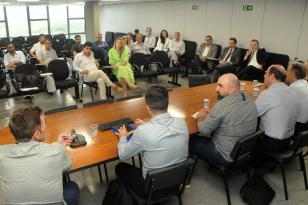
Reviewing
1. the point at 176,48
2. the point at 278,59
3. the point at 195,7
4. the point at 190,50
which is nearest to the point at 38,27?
the point at 176,48

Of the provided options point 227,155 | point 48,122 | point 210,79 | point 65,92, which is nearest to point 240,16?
point 210,79

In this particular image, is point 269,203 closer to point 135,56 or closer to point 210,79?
point 210,79

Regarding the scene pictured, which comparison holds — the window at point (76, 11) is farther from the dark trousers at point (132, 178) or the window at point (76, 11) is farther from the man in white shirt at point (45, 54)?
the dark trousers at point (132, 178)

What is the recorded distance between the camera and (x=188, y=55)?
8.73 m

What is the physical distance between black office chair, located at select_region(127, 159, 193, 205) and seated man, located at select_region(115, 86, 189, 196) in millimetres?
88

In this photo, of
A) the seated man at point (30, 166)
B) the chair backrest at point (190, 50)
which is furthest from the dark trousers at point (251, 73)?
the seated man at point (30, 166)

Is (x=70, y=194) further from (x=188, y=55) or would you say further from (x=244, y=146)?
(x=188, y=55)

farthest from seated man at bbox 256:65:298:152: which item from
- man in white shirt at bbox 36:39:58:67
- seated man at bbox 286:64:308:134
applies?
man in white shirt at bbox 36:39:58:67

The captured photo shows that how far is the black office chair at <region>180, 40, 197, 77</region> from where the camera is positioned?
838 cm

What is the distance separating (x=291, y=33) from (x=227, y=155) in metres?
5.01

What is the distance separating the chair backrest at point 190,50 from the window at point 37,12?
7.95 metres

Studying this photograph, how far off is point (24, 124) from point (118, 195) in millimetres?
1039

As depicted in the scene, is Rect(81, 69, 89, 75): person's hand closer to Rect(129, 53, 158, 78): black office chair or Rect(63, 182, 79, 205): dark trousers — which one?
Rect(129, 53, 158, 78): black office chair

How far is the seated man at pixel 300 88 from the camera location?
11.1 feet
